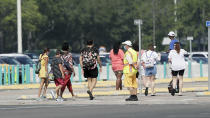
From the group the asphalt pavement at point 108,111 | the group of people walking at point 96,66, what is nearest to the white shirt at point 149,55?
the group of people walking at point 96,66

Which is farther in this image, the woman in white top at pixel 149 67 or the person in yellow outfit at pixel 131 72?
the woman in white top at pixel 149 67

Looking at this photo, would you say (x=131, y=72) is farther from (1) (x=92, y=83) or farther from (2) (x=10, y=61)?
(2) (x=10, y=61)

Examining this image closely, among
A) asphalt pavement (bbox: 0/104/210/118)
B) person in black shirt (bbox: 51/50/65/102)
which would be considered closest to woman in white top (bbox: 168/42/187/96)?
person in black shirt (bbox: 51/50/65/102)

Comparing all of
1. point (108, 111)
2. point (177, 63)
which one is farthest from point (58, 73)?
point (108, 111)

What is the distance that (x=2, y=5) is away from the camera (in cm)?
7312

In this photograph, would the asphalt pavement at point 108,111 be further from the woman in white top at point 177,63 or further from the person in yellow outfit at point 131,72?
the woman in white top at point 177,63

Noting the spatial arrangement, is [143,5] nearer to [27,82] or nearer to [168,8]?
[168,8]

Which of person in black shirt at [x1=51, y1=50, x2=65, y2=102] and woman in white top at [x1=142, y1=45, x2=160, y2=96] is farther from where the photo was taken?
woman in white top at [x1=142, y1=45, x2=160, y2=96]

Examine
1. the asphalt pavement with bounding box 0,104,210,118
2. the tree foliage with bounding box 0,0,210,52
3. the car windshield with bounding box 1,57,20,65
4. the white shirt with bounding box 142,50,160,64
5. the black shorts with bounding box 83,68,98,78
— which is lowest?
the asphalt pavement with bounding box 0,104,210,118

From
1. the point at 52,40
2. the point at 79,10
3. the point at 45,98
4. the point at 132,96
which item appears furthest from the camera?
the point at 52,40

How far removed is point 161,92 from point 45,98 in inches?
172

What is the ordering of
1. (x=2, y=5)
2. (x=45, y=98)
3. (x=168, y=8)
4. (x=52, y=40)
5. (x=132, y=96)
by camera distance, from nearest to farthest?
1. (x=132, y=96)
2. (x=45, y=98)
3. (x=2, y=5)
4. (x=168, y=8)
5. (x=52, y=40)

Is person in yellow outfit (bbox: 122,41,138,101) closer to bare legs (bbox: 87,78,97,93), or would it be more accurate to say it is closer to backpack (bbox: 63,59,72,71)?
bare legs (bbox: 87,78,97,93)

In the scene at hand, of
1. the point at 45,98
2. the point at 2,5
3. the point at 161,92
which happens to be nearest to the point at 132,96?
the point at 45,98
